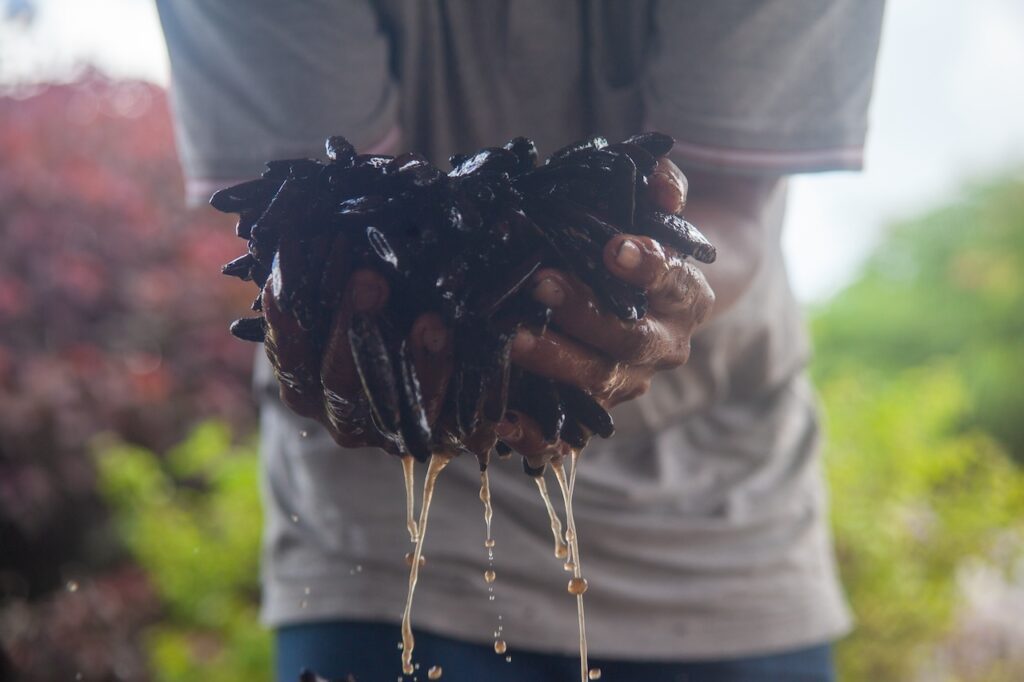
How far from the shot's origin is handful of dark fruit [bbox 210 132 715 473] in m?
0.82

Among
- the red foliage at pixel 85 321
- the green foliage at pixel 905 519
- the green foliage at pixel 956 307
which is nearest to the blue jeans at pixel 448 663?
the green foliage at pixel 905 519

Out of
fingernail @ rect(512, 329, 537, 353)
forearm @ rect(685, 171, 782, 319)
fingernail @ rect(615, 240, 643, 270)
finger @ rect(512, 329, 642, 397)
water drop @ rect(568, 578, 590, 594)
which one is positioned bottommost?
water drop @ rect(568, 578, 590, 594)

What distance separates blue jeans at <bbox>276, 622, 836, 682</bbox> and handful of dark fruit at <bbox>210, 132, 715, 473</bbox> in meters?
0.52

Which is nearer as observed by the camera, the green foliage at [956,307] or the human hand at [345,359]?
the human hand at [345,359]

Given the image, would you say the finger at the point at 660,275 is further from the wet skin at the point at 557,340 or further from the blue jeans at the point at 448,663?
the blue jeans at the point at 448,663

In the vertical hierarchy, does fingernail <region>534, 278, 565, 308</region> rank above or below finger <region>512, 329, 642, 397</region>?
above

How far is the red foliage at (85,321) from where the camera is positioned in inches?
119

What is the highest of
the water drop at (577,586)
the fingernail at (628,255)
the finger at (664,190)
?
the finger at (664,190)

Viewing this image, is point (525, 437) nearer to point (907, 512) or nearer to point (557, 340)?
point (557, 340)

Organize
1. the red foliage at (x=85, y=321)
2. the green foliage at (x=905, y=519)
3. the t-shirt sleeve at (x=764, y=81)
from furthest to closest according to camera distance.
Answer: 1. the red foliage at (x=85, y=321)
2. the green foliage at (x=905, y=519)
3. the t-shirt sleeve at (x=764, y=81)

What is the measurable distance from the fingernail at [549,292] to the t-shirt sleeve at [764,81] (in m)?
0.42

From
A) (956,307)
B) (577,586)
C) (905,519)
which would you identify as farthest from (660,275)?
(956,307)

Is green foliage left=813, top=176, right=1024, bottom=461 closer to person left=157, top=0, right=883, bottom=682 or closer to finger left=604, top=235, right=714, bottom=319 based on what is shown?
person left=157, top=0, right=883, bottom=682

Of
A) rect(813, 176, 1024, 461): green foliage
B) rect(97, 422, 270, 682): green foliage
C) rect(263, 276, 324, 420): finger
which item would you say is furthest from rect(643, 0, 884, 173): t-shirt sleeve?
rect(813, 176, 1024, 461): green foliage
